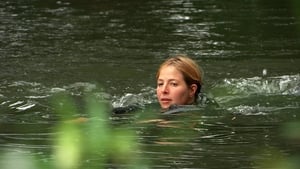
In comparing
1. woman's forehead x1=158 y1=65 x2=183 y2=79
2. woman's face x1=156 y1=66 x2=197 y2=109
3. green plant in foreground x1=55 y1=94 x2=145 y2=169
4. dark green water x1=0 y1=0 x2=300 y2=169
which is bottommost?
dark green water x1=0 y1=0 x2=300 y2=169

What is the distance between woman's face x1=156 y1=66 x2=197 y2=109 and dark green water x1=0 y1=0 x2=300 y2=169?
30 cm

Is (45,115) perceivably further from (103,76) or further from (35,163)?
(35,163)

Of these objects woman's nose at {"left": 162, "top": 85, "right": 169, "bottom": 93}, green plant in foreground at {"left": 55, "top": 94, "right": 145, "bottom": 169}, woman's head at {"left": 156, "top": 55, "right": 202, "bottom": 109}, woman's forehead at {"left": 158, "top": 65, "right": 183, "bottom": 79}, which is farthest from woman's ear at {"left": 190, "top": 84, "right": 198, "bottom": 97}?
green plant in foreground at {"left": 55, "top": 94, "right": 145, "bottom": 169}

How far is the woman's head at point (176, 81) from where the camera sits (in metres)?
7.06

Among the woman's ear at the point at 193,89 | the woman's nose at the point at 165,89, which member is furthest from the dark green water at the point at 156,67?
the woman's nose at the point at 165,89

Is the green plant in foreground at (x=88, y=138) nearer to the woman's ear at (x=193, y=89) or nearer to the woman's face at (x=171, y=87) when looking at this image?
the woman's face at (x=171, y=87)

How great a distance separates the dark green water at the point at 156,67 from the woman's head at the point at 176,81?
11.8 inches

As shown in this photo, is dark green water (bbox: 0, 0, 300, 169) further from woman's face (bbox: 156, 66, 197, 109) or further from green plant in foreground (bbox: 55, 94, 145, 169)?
green plant in foreground (bbox: 55, 94, 145, 169)

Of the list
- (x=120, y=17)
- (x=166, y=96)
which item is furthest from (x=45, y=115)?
(x=120, y=17)

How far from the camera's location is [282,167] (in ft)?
6.77

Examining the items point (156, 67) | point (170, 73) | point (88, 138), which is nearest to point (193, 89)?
point (170, 73)

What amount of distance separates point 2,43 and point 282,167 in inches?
427

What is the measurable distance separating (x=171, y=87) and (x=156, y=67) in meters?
3.29

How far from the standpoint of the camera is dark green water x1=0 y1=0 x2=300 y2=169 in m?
5.52
